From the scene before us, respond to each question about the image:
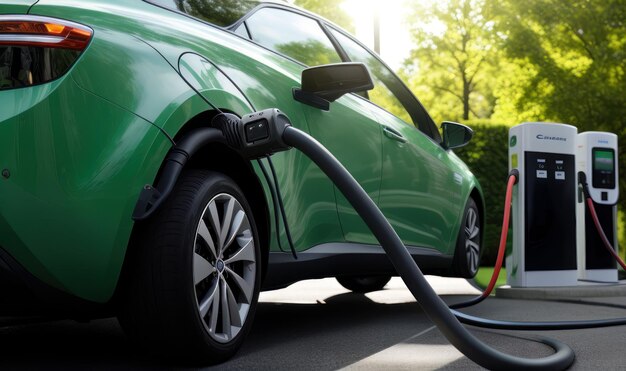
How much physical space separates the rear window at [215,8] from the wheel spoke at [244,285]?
1.13 m

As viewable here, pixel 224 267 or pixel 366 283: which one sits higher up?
pixel 224 267

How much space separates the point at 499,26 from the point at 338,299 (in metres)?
12.6

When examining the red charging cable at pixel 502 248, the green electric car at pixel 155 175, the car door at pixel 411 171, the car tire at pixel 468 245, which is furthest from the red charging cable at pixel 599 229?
the green electric car at pixel 155 175

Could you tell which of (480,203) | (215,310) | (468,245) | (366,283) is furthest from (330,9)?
(215,310)

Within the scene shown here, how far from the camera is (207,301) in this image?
3.27 metres

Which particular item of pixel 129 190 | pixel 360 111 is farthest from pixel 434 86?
pixel 129 190

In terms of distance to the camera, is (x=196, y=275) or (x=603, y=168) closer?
(x=196, y=275)

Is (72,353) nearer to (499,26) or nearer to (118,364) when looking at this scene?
(118,364)

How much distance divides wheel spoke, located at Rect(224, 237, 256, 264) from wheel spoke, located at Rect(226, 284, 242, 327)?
0.36 feet

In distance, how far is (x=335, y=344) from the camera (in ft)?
13.7

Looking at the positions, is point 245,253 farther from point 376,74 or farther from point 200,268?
point 376,74

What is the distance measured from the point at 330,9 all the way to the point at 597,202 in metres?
16.9

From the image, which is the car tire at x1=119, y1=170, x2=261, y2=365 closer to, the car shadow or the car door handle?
the car shadow

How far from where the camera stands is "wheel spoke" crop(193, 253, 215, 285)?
319cm
